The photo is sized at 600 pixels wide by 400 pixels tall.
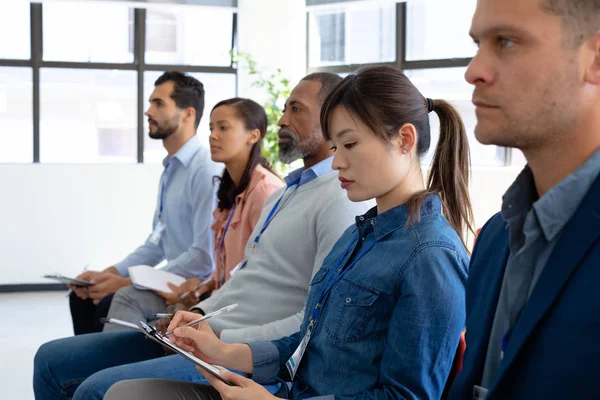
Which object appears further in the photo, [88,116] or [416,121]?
[88,116]

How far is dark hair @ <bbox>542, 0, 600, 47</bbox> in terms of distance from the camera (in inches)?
33.9

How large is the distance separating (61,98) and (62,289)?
6.13 ft

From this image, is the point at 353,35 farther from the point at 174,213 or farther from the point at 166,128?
the point at 174,213

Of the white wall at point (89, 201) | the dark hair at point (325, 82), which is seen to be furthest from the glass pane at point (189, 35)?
the dark hair at point (325, 82)

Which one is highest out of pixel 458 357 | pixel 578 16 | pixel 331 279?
pixel 578 16

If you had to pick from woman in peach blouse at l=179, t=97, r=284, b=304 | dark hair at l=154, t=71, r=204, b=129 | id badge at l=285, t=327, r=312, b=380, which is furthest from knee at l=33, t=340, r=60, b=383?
dark hair at l=154, t=71, r=204, b=129

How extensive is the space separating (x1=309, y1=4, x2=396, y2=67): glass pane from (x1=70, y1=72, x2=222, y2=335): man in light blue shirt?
3.50 metres

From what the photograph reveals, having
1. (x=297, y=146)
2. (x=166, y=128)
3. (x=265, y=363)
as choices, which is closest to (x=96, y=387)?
(x=265, y=363)

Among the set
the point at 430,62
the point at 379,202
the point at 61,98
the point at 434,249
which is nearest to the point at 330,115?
the point at 379,202

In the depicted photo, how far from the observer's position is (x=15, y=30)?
6.92 meters

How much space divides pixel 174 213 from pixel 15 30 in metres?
4.41

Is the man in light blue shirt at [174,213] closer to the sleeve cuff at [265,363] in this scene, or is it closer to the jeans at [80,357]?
the jeans at [80,357]

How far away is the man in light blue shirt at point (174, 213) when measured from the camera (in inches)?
126

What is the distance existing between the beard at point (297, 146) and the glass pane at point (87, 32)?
16.8ft
